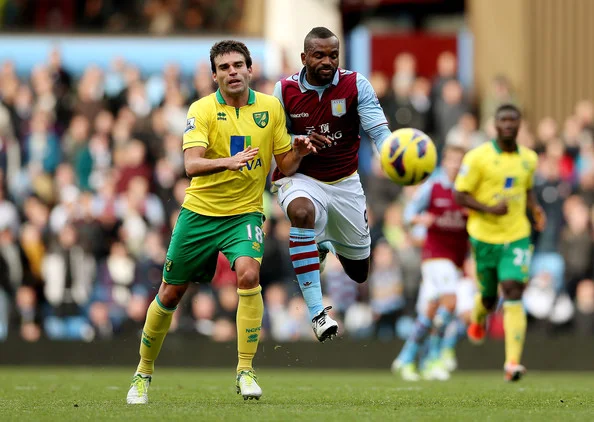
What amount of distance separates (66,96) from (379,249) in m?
6.23

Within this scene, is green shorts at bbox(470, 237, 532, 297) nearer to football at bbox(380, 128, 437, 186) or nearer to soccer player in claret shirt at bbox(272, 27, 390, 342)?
soccer player in claret shirt at bbox(272, 27, 390, 342)

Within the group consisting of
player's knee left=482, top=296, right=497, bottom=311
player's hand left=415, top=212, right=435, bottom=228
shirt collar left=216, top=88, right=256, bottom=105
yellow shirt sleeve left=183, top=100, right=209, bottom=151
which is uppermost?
shirt collar left=216, top=88, right=256, bottom=105

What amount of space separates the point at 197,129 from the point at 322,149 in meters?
1.39

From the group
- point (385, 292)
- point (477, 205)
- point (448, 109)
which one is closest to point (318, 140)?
point (477, 205)

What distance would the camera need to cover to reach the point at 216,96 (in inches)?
393

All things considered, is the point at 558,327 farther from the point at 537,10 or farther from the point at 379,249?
the point at 537,10

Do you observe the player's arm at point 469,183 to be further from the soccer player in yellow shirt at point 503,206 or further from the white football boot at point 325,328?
the white football boot at point 325,328

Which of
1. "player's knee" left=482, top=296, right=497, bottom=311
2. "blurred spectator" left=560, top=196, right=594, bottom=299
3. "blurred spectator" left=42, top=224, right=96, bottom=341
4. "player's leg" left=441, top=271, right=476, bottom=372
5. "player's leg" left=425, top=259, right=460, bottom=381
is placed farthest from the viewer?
"blurred spectator" left=42, top=224, right=96, bottom=341

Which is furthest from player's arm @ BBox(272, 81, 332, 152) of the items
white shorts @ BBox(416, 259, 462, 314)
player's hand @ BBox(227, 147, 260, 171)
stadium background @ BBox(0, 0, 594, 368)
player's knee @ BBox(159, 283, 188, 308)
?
stadium background @ BBox(0, 0, 594, 368)

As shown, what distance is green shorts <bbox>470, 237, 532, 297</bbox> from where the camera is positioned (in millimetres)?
13203

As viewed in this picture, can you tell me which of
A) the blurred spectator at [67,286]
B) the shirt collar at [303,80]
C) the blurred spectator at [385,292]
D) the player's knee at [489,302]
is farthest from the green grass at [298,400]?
the blurred spectator at [67,286]

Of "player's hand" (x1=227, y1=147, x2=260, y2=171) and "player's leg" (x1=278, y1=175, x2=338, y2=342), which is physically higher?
"player's hand" (x1=227, y1=147, x2=260, y2=171)

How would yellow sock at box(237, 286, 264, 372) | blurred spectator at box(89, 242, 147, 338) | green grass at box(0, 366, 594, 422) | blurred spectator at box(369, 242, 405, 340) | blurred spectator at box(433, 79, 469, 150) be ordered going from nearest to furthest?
green grass at box(0, 366, 594, 422), yellow sock at box(237, 286, 264, 372), blurred spectator at box(369, 242, 405, 340), blurred spectator at box(89, 242, 147, 338), blurred spectator at box(433, 79, 469, 150)

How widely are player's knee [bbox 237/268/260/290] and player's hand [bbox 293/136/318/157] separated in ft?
3.52
